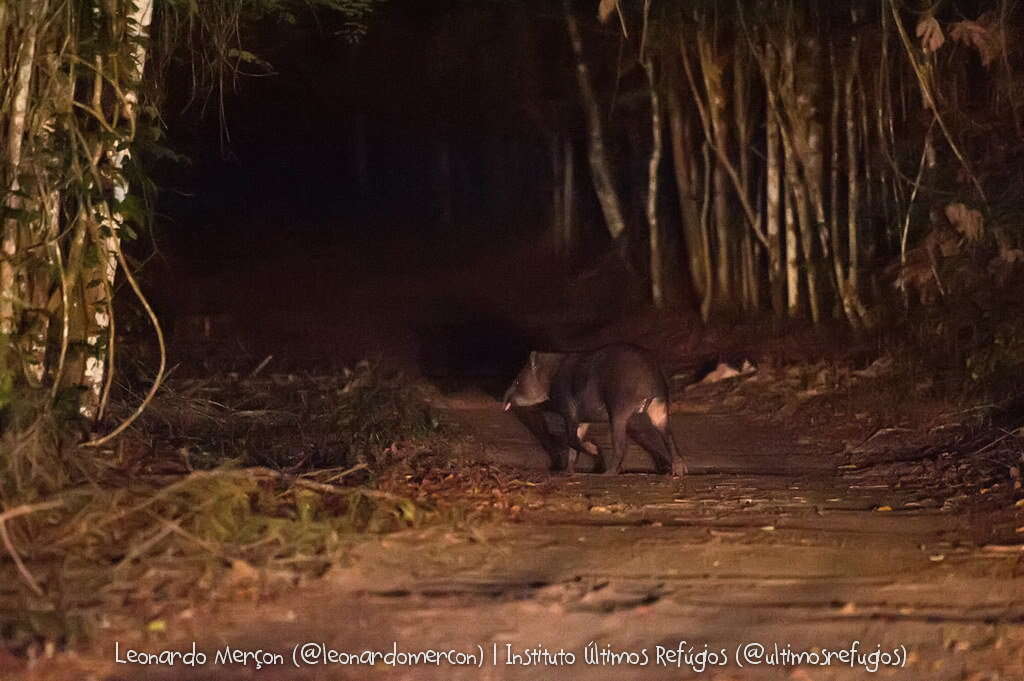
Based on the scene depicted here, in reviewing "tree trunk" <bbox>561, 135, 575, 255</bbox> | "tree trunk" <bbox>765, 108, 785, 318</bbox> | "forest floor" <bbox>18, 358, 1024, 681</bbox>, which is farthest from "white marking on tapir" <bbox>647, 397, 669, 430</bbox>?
"tree trunk" <bbox>561, 135, 575, 255</bbox>

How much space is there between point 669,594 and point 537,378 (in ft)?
14.5

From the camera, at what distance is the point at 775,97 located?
14.9 meters

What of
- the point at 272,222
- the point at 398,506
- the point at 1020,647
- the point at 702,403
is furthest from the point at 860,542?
the point at 272,222

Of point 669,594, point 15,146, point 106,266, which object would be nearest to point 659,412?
→ point 669,594

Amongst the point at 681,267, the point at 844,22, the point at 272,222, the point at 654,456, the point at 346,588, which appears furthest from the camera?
the point at 272,222

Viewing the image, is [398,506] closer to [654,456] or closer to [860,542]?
[860,542]

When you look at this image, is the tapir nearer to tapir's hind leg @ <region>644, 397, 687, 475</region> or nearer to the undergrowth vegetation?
tapir's hind leg @ <region>644, 397, 687, 475</region>

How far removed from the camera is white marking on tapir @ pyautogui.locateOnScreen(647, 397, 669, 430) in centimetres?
941

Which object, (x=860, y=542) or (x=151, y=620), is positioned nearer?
(x=151, y=620)

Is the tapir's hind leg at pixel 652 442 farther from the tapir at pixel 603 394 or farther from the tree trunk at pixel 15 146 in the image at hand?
the tree trunk at pixel 15 146

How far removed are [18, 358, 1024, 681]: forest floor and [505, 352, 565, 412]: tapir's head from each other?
110 centimetres

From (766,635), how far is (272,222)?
35.7 meters

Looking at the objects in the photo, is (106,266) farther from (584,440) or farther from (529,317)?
(529,317)

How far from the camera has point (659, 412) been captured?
9.43 meters
